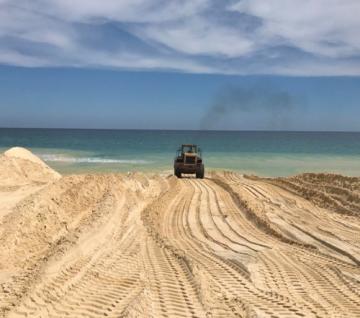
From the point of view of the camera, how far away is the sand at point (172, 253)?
5977 millimetres

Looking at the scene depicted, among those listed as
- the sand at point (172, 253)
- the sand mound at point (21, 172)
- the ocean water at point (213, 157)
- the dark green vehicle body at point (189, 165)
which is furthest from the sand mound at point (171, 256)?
the ocean water at point (213, 157)

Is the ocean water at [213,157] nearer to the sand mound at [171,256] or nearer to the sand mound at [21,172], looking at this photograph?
the sand mound at [21,172]

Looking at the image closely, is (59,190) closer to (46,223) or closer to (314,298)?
(46,223)

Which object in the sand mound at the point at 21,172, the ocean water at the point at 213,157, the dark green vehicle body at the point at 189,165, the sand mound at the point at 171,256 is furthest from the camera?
the ocean water at the point at 213,157

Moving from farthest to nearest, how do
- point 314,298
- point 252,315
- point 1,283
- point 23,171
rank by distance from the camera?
1. point 23,171
2. point 1,283
3. point 314,298
4. point 252,315

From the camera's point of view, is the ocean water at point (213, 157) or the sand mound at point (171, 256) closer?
the sand mound at point (171, 256)

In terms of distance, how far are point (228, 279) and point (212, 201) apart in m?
8.11

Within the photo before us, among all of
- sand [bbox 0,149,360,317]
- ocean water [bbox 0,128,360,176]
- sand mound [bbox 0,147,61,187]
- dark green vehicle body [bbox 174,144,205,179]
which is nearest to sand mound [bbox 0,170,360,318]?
sand [bbox 0,149,360,317]

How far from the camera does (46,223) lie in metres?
10.2

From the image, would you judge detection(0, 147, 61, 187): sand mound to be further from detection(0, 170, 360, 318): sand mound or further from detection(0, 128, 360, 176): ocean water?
detection(0, 128, 360, 176): ocean water

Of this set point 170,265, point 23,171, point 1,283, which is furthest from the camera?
point 23,171

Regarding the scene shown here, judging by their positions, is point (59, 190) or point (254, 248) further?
point (59, 190)

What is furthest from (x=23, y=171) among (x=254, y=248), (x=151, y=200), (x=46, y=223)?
(x=254, y=248)

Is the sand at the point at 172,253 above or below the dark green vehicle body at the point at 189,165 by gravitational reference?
below
